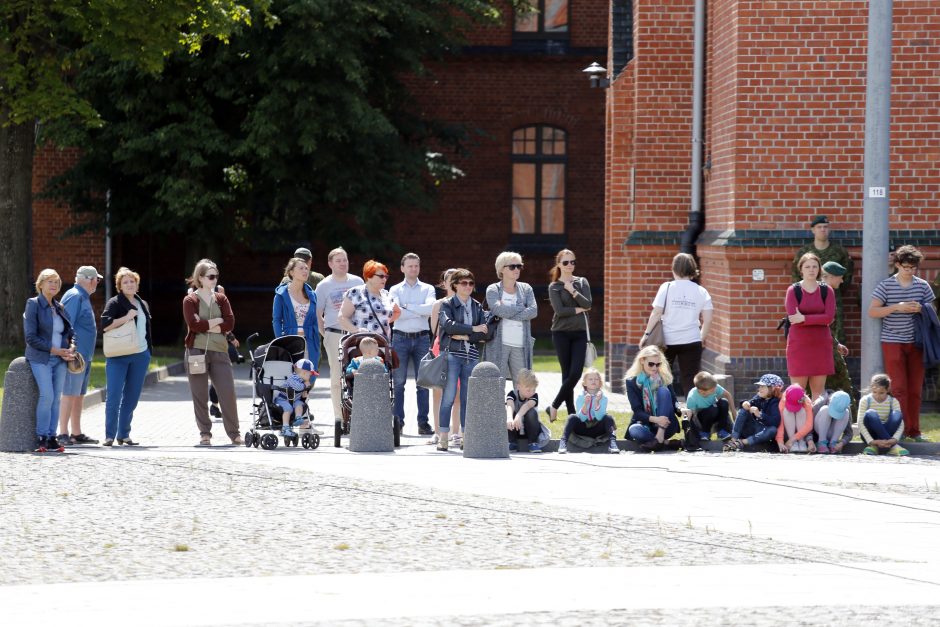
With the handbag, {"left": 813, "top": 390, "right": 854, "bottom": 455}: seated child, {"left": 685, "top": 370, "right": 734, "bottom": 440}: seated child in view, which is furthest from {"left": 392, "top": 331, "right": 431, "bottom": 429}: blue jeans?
{"left": 813, "top": 390, "right": 854, "bottom": 455}: seated child

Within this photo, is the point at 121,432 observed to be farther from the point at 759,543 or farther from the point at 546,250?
the point at 546,250

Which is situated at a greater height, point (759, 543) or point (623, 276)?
point (623, 276)

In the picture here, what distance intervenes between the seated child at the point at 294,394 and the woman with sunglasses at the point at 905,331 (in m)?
5.16

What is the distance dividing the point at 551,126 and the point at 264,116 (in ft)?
31.4

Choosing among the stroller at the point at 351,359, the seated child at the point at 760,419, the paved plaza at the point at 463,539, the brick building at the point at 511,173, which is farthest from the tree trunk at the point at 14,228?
the seated child at the point at 760,419

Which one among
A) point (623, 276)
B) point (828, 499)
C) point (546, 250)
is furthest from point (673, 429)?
point (546, 250)

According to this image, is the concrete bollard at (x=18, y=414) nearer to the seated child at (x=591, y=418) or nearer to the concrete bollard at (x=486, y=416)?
the concrete bollard at (x=486, y=416)

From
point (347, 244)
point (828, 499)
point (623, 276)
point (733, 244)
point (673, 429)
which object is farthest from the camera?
point (347, 244)

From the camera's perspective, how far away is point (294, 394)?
13.6m

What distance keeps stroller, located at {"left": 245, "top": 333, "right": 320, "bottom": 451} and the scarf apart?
2.86m

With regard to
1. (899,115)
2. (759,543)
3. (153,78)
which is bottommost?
(759,543)

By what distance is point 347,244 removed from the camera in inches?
1122

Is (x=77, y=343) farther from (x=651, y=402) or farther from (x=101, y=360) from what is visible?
(x=101, y=360)

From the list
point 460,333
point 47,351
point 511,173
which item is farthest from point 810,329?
point 511,173
